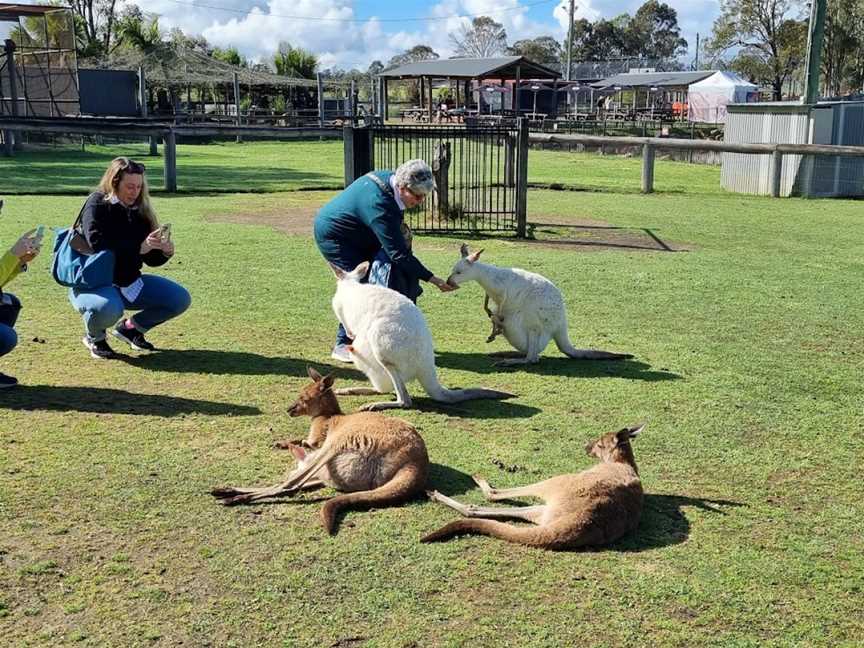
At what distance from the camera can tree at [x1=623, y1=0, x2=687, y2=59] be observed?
333ft

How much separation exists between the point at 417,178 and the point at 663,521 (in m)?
2.94

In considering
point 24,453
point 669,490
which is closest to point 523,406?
point 669,490

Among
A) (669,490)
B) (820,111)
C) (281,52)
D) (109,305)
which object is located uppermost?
(281,52)

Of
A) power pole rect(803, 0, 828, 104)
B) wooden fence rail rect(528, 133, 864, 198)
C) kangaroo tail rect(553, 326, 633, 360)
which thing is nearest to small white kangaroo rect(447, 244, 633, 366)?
kangaroo tail rect(553, 326, 633, 360)

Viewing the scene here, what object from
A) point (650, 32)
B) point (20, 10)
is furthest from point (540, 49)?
point (20, 10)

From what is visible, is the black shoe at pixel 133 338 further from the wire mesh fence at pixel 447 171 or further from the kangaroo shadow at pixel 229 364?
the wire mesh fence at pixel 447 171

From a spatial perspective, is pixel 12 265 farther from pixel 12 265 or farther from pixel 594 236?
pixel 594 236

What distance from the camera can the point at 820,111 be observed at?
754 inches

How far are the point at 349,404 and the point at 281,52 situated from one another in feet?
183

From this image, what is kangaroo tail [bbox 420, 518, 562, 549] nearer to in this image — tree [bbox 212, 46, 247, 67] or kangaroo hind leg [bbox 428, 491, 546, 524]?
kangaroo hind leg [bbox 428, 491, 546, 524]

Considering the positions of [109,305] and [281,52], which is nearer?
[109,305]

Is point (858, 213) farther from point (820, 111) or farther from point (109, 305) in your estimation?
point (109, 305)

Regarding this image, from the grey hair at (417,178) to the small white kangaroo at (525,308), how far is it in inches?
22.8

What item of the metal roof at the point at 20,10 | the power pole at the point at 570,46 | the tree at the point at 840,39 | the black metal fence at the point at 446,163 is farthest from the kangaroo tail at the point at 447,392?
the power pole at the point at 570,46
